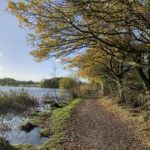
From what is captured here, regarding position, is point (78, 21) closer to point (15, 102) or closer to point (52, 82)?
point (15, 102)

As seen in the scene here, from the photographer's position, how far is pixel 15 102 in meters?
35.8

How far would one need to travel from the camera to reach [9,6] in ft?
43.1

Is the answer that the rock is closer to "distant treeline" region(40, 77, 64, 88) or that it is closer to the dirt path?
the dirt path

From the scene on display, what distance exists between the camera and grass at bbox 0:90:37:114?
33.0 m

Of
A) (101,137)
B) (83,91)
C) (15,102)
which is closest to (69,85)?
(83,91)

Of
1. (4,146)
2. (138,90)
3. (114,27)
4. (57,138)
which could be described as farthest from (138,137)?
(138,90)

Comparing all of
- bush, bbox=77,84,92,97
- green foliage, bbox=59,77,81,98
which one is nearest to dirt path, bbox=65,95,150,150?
green foliage, bbox=59,77,81,98

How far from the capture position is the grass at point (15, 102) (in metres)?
33.0

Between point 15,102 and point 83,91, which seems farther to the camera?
point 83,91

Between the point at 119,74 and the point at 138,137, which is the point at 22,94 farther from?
the point at 138,137

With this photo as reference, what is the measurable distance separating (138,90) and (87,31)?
14.8 m

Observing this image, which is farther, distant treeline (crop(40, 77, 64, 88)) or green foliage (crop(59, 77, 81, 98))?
distant treeline (crop(40, 77, 64, 88))

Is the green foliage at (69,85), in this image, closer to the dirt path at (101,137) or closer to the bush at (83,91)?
the bush at (83,91)

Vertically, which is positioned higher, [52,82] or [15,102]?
[52,82]
